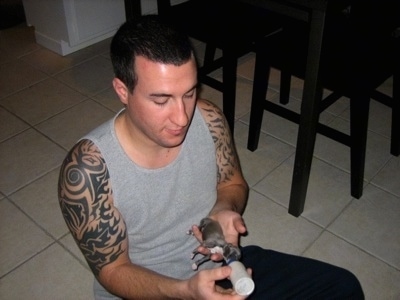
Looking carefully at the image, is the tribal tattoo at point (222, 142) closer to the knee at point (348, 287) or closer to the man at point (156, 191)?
the man at point (156, 191)

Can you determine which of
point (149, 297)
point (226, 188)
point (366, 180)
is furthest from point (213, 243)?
point (366, 180)

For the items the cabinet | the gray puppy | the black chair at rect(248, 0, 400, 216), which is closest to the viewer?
the gray puppy

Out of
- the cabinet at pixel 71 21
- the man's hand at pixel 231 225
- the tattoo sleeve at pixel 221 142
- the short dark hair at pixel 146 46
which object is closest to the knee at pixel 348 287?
the man's hand at pixel 231 225

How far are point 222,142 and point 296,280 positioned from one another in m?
0.44

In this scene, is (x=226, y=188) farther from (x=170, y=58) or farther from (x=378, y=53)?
(x=378, y=53)

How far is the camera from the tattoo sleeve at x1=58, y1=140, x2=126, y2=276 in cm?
96

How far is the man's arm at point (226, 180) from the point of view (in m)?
1.07

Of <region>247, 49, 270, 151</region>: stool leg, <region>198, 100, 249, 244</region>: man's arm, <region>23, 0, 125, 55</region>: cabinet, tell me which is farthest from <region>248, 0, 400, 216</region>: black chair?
<region>23, 0, 125, 55</region>: cabinet

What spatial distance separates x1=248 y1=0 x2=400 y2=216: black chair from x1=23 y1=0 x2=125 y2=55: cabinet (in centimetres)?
160

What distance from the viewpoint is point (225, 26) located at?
190 centimetres

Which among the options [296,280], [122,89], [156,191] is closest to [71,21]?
[122,89]

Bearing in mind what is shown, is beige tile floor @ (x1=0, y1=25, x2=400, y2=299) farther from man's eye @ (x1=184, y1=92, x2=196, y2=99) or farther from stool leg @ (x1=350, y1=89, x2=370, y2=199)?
man's eye @ (x1=184, y1=92, x2=196, y2=99)

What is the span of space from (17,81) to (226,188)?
2043 mm

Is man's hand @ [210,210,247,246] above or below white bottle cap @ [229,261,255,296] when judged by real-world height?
below
